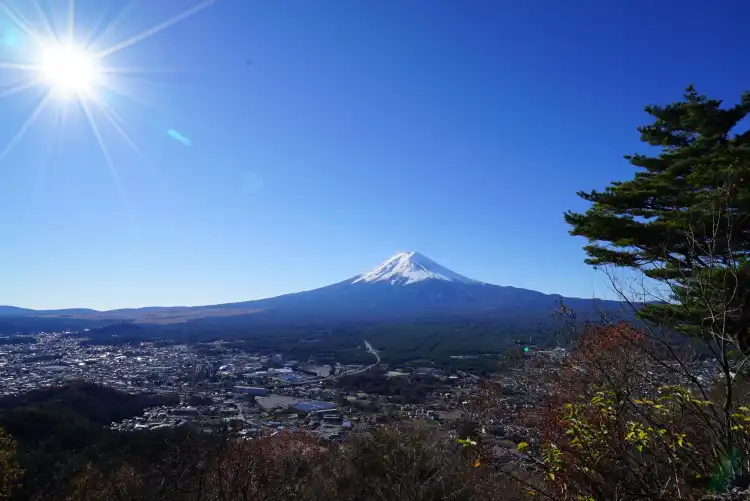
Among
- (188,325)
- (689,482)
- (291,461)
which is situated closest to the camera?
(689,482)

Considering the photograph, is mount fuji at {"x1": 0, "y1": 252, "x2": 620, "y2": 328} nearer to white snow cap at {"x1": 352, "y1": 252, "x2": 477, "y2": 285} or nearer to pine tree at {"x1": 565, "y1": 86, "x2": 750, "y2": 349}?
white snow cap at {"x1": 352, "y1": 252, "x2": 477, "y2": 285}

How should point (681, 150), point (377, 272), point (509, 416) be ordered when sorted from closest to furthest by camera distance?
1. point (681, 150)
2. point (509, 416)
3. point (377, 272)

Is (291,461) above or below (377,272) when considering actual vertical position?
below

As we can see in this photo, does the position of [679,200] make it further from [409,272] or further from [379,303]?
[409,272]

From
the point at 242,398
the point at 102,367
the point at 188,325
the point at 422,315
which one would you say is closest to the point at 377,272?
the point at 422,315

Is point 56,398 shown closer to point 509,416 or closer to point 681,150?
point 509,416

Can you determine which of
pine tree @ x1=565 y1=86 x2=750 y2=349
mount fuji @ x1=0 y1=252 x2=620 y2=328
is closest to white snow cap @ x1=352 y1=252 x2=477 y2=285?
mount fuji @ x1=0 y1=252 x2=620 y2=328

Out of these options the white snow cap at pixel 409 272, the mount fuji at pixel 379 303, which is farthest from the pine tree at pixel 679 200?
the white snow cap at pixel 409 272

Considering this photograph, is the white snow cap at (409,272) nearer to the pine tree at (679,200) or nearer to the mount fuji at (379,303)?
the mount fuji at (379,303)
